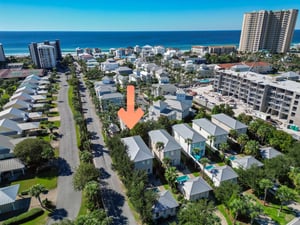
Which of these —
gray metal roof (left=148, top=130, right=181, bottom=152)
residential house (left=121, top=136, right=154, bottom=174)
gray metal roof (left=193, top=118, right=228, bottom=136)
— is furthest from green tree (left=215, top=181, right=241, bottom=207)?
gray metal roof (left=193, top=118, right=228, bottom=136)

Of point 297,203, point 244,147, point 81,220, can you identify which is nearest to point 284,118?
point 244,147

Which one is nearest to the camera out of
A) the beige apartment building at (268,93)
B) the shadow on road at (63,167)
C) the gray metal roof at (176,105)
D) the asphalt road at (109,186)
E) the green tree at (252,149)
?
the asphalt road at (109,186)

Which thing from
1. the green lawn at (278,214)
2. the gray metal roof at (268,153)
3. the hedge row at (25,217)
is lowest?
the green lawn at (278,214)

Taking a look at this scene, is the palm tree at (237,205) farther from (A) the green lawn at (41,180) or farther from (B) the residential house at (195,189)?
(A) the green lawn at (41,180)

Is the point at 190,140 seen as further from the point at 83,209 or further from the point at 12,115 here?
the point at 12,115

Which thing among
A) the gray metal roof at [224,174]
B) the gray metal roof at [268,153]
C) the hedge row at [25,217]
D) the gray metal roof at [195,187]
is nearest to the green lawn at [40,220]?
the hedge row at [25,217]

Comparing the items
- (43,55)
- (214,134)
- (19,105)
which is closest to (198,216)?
(214,134)
